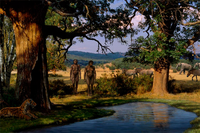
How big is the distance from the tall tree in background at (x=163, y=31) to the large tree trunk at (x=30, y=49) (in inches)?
265

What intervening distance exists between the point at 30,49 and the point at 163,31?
33.2ft

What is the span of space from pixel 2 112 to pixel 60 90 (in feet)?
33.3

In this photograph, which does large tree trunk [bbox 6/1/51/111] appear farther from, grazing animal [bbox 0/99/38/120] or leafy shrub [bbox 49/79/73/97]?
leafy shrub [bbox 49/79/73/97]

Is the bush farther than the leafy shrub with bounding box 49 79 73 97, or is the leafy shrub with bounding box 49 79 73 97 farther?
the bush

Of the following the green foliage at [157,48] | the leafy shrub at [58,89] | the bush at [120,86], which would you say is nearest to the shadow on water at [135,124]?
the green foliage at [157,48]

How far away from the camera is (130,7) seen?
19094 mm

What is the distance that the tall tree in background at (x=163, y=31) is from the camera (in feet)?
57.7

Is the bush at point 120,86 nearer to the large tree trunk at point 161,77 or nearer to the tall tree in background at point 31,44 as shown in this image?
the large tree trunk at point 161,77

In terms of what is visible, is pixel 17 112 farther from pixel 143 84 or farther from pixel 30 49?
pixel 143 84

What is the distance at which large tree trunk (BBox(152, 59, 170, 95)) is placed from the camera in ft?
67.3

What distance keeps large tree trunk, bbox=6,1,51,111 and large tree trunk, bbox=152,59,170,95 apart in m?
10.7

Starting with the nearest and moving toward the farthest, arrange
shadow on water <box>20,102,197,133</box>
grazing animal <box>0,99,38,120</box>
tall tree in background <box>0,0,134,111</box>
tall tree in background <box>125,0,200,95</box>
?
shadow on water <box>20,102,197,133</box> → grazing animal <box>0,99,38,120</box> → tall tree in background <box>0,0,134,111</box> → tall tree in background <box>125,0,200,95</box>

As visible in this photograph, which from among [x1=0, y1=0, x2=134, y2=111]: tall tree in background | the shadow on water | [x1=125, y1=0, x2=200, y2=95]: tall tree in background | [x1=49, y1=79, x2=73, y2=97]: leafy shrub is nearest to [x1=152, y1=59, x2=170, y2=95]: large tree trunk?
[x1=125, y1=0, x2=200, y2=95]: tall tree in background

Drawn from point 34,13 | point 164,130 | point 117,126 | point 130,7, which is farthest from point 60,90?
point 164,130
